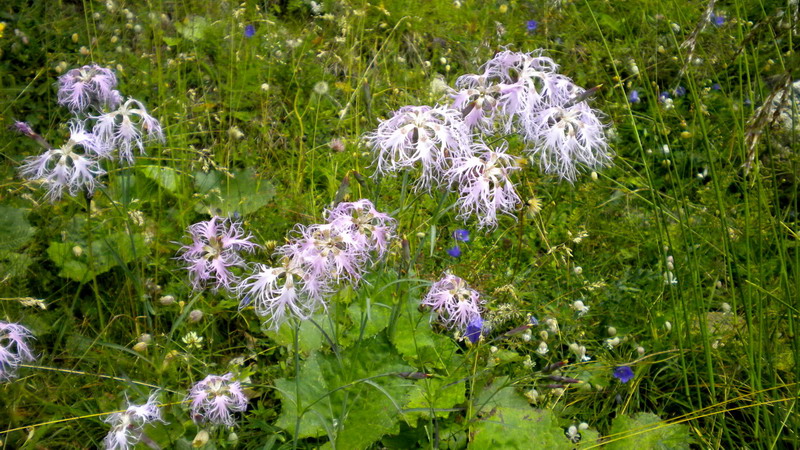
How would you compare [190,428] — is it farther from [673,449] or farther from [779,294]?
[779,294]

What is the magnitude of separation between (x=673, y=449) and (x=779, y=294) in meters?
0.78

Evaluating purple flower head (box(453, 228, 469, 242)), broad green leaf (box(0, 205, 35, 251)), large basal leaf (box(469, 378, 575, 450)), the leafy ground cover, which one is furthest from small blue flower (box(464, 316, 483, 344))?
broad green leaf (box(0, 205, 35, 251))

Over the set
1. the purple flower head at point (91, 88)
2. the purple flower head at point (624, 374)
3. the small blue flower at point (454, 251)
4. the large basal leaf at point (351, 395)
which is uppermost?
the purple flower head at point (91, 88)

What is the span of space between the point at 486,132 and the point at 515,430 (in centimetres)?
78

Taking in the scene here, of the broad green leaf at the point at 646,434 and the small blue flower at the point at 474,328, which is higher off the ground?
the small blue flower at the point at 474,328

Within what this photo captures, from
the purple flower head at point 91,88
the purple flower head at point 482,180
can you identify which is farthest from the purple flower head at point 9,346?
the purple flower head at point 482,180

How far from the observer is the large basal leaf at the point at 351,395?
1.57 m

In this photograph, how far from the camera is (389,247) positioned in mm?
1636

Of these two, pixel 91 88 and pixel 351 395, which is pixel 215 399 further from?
pixel 91 88

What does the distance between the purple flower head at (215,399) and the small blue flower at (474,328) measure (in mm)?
636

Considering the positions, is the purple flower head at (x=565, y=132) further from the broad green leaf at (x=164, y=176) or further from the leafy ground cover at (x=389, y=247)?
the broad green leaf at (x=164, y=176)

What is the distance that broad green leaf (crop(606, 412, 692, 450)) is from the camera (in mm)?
1792

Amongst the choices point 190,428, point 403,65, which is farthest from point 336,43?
point 190,428

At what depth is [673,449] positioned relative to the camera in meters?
1.83
